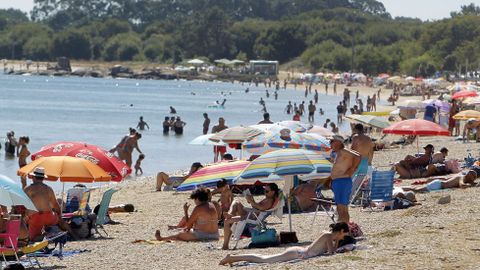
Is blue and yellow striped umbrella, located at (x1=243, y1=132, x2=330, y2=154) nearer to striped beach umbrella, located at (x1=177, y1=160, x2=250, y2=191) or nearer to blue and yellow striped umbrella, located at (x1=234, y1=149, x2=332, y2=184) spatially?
striped beach umbrella, located at (x1=177, y1=160, x2=250, y2=191)

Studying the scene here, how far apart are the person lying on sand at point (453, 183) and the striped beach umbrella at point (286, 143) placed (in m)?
1.71

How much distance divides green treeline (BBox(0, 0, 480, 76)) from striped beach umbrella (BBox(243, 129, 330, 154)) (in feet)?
261

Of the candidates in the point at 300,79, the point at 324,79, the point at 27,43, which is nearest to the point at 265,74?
the point at 300,79

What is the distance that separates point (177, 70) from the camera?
462 feet

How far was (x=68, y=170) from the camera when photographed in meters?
13.2

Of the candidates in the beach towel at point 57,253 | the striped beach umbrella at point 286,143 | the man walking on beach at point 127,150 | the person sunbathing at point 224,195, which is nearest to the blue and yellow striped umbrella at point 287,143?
the striped beach umbrella at point 286,143

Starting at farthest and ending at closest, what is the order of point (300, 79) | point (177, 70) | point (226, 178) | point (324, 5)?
point (324, 5)
point (177, 70)
point (300, 79)
point (226, 178)

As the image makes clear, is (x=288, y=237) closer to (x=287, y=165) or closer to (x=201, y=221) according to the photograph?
(x=287, y=165)

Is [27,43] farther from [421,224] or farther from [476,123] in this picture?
[421,224]

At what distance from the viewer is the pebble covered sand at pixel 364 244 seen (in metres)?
9.90

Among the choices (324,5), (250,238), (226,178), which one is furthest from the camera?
(324,5)

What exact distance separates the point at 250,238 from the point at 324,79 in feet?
313

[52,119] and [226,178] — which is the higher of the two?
[226,178]

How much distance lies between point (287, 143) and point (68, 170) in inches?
179
